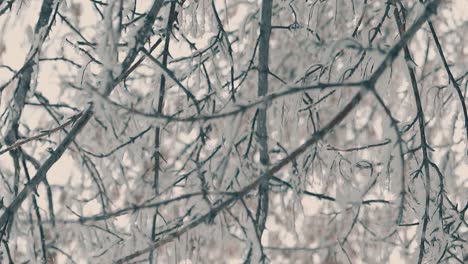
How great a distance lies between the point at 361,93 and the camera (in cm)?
161

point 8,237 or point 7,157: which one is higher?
point 7,157

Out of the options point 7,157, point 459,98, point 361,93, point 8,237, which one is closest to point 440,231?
point 459,98

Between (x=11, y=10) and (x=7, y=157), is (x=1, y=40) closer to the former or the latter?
(x=11, y=10)

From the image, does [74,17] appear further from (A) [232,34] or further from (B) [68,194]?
(B) [68,194]

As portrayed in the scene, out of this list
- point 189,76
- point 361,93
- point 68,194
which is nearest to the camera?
point 361,93

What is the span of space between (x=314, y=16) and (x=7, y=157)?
46.5 inches

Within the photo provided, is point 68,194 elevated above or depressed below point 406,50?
above

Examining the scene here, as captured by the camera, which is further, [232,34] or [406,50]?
[232,34]

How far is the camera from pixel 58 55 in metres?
2.90

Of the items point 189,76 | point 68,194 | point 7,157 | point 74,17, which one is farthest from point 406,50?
point 68,194

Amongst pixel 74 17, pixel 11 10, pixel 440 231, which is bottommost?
pixel 440 231

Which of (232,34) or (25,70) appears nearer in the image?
(25,70)

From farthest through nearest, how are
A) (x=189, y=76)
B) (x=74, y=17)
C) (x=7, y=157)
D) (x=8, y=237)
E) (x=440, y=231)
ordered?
(x=7, y=157), (x=74, y=17), (x=189, y=76), (x=8, y=237), (x=440, y=231)

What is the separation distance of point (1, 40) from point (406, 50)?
1.00m
